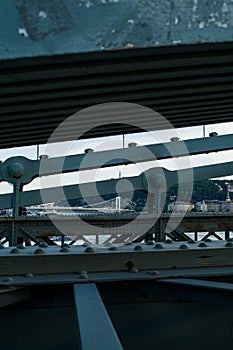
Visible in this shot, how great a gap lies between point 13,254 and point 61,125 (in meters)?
4.91

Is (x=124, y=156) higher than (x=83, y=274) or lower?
higher

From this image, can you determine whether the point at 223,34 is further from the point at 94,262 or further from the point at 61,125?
the point at 61,125

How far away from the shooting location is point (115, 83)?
446 cm

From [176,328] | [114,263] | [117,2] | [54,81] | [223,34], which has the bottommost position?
[176,328]

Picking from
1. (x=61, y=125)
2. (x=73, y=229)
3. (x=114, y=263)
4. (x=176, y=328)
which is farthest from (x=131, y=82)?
(x=73, y=229)

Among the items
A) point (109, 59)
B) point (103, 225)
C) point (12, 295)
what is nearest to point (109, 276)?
point (12, 295)

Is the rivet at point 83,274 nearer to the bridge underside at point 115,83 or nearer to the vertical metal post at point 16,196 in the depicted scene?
the bridge underside at point 115,83

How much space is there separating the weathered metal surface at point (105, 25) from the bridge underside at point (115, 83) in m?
0.08

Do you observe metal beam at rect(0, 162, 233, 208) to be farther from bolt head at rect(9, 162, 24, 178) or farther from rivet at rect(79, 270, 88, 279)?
rivet at rect(79, 270, 88, 279)

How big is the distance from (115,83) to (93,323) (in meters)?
2.98

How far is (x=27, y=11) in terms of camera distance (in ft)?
5.63

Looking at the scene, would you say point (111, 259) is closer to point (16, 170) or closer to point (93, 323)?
point (93, 323)

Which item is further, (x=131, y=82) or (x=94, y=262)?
(x=131, y=82)

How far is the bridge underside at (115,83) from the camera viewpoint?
306 centimetres
